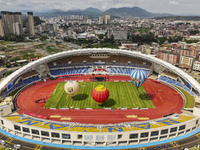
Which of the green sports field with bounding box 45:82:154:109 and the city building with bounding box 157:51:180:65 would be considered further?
the city building with bounding box 157:51:180:65

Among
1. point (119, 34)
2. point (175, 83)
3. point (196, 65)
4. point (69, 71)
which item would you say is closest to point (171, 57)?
point (196, 65)

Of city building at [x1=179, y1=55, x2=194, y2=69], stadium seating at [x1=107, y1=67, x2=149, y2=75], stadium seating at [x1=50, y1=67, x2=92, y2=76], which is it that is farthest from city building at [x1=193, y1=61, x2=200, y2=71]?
stadium seating at [x1=50, y1=67, x2=92, y2=76]

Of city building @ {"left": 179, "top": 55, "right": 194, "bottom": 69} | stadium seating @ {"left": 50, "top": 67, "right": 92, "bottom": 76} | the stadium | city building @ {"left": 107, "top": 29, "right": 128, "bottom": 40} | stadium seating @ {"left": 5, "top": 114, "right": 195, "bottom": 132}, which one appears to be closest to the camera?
the stadium

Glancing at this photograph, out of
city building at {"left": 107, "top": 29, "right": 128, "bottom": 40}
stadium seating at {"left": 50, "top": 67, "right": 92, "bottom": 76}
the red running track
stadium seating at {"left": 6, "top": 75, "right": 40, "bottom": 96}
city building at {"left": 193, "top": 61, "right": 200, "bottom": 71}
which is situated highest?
city building at {"left": 107, "top": 29, "right": 128, "bottom": 40}

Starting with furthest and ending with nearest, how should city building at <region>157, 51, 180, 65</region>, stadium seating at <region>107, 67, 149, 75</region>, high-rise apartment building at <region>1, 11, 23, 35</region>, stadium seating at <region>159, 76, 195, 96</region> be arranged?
1. high-rise apartment building at <region>1, 11, 23, 35</region>
2. city building at <region>157, 51, 180, 65</region>
3. stadium seating at <region>107, 67, 149, 75</region>
4. stadium seating at <region>159, 76, 195, 96</region>

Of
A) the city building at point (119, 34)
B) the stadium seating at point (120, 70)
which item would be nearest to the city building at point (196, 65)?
the stadium seating at point (120, 70)

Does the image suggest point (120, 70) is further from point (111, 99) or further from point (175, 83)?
point (111, 99)

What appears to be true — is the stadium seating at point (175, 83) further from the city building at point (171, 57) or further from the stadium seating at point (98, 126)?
the city building at point (171, 57)

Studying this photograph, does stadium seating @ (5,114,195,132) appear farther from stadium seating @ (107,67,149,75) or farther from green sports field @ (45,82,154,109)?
A: stadium seating @ (107,67,149,75)

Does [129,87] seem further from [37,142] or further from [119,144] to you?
[37,142]

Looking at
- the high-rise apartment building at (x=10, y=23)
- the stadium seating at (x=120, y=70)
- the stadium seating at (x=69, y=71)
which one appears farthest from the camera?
the high-rise apartment building at (x=10, y=23)
